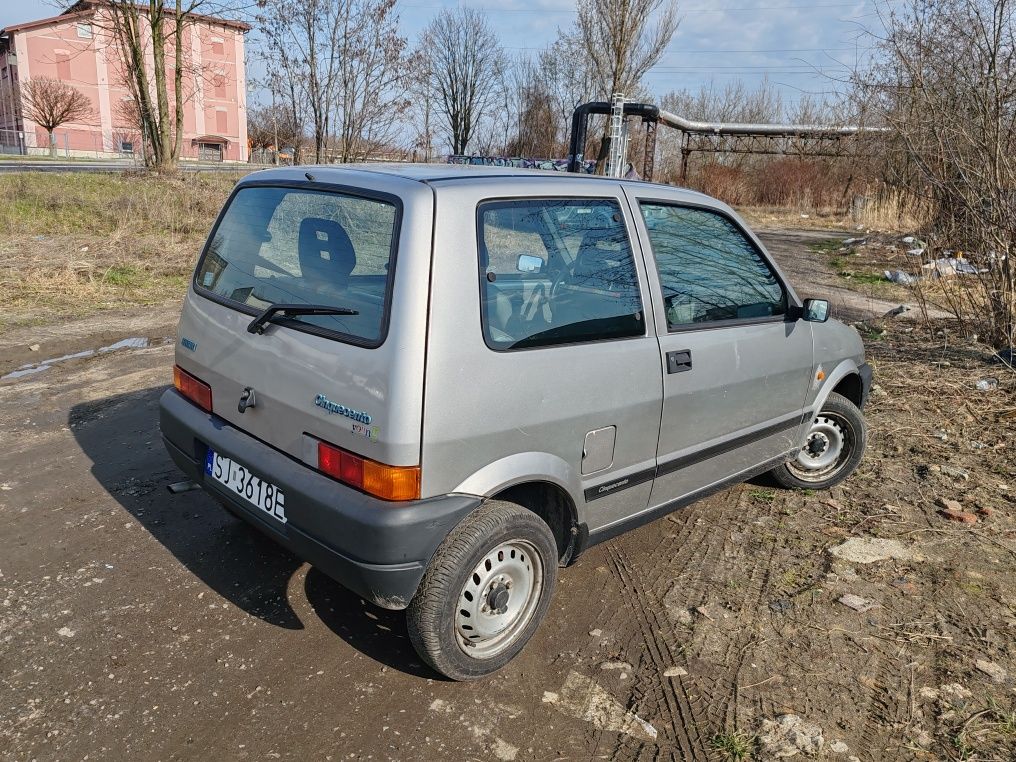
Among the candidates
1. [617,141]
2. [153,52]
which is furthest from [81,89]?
[617,141]

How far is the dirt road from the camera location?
2424 mm

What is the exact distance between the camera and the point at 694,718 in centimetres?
255

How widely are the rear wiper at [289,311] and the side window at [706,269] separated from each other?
1401mm

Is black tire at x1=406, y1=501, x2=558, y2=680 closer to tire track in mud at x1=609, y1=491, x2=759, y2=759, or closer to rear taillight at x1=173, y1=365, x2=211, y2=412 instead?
tire track in mud at x1=609, y1=491, x2=759, y2=759

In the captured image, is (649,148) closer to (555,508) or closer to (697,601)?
(697,601)

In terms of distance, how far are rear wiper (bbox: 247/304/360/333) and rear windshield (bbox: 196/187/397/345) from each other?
2 centimetres

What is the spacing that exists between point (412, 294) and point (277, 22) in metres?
17.3

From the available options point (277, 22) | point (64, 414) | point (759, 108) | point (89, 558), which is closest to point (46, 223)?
point (277, 22)

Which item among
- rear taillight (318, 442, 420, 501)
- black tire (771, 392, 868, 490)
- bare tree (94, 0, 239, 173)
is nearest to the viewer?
rear taillight (318, 442, 420, 501)

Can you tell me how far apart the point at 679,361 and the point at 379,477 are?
144cm

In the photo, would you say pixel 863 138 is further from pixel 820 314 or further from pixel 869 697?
pixel 869 697

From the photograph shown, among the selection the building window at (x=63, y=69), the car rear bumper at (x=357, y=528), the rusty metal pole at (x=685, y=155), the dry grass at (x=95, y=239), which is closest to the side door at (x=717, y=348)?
the car rear bumper at (x=357, y=528)

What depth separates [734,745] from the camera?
241 centimetres

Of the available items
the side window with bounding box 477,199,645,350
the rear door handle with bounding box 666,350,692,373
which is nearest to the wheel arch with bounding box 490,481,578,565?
the side window with bounding box 477,199,645,350
